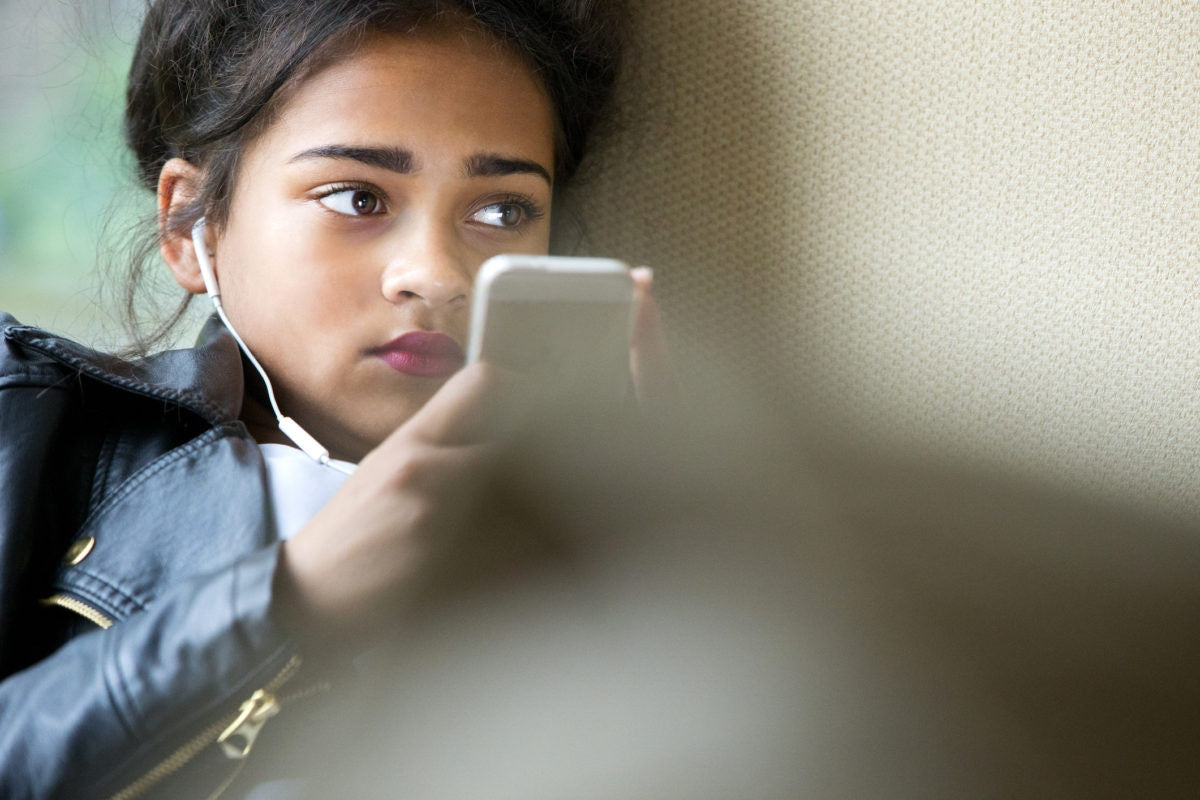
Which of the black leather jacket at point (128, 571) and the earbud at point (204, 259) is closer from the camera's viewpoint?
the black leather jacket at point (128, 571)

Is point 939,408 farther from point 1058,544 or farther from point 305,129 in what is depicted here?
point 305,129

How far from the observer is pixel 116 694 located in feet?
1.47

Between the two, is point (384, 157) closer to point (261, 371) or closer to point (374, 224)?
point (374, 224)

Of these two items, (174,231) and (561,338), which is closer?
(561,338)

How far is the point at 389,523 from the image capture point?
0.45 m

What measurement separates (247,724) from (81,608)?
0.38 ft

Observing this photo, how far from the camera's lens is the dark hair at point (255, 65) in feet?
1.96

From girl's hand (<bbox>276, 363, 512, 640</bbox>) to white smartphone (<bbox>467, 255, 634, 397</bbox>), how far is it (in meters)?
0.01

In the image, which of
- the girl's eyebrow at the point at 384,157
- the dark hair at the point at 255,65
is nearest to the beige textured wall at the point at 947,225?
the dark hair at the point at 255,65

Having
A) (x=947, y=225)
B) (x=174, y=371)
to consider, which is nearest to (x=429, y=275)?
(x=174, y=371)

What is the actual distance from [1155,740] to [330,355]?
53cm

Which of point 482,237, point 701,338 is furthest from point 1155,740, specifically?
point 482,237

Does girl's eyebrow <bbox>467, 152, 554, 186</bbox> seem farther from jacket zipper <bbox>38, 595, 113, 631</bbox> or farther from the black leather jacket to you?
jacket zipper <bbox>38, 595, 113, 631</bbox>

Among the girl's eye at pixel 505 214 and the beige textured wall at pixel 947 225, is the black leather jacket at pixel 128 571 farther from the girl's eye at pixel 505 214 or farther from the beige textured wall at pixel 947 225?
the beige textured wall at pixel 947 225
